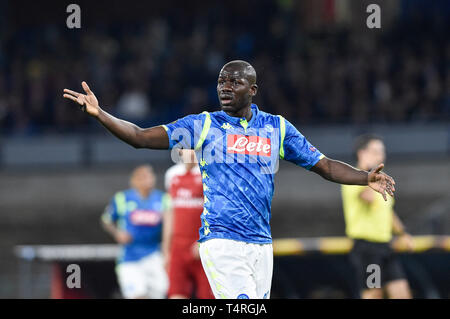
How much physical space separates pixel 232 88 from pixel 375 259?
345 cm

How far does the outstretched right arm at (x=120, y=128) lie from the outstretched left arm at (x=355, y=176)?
3.90ft

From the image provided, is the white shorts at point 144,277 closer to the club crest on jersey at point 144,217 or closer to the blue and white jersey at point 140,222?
the blue and white jersey at point 140,222

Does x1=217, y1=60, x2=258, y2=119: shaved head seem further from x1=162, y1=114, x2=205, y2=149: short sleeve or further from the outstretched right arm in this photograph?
the outstretched right arm

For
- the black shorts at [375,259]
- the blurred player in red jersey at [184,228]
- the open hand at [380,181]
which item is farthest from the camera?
the blurred player in red jersey at [184,228]

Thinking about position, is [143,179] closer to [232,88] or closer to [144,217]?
[144,217]

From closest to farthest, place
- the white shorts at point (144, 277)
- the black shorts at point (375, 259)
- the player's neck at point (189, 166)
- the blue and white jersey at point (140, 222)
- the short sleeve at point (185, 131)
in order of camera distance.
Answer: the short sleeve at point (185, 131) → the black shorts at point (375, 259) → the player's neck at point (189, 166) → the white shorts at point (144, 277) → the blue and white jersey at point (140, 222)

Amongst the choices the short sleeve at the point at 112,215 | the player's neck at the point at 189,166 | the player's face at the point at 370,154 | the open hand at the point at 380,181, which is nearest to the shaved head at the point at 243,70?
the open hand at the point at 380,181

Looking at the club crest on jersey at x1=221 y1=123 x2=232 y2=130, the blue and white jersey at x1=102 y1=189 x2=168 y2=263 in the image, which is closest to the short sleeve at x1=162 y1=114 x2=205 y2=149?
the club crest on jersey at x1=221 y1=123 x2=232 y2=130

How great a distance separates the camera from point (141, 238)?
33.3 feet

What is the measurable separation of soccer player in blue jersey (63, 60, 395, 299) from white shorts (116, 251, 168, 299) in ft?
16.6

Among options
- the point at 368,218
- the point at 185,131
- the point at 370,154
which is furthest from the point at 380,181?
the point at 368,218

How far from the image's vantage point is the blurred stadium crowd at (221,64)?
14.9 m

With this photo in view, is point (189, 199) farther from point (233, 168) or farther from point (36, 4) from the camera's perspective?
point (36, 4)

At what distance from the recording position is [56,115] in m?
15.3
